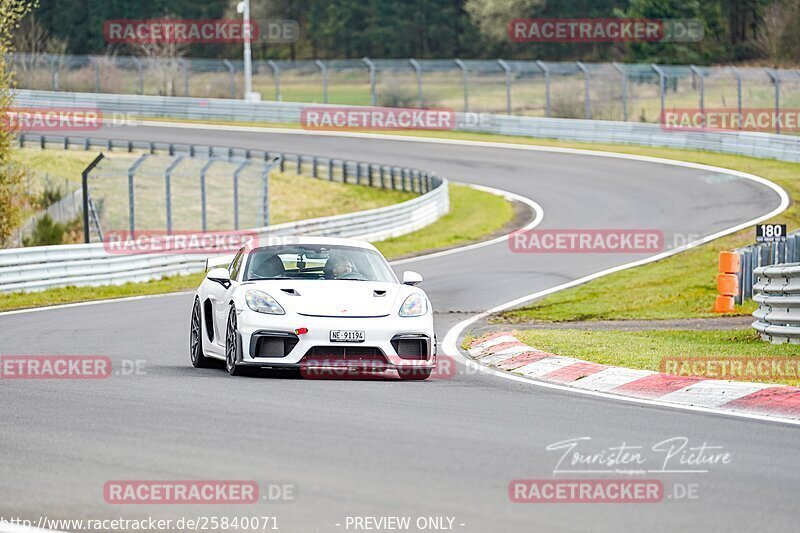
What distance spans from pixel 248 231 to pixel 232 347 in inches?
639

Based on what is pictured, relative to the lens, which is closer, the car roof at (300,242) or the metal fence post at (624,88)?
the car roof at (300,242)

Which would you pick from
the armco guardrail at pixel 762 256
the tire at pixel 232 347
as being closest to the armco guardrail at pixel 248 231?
the armco guardrail at pixel 762 256

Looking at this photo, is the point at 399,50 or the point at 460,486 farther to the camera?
the point at 399,50

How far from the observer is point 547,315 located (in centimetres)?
1916

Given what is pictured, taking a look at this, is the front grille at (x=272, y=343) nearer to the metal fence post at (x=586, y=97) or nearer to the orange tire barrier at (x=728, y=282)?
the orange tire barrier at (x=728, y=282)

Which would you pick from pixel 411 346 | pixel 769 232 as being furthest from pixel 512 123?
pixel 411 346

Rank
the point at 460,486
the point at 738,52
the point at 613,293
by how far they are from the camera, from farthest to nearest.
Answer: the point at 738,52
the point at 613,293
the point at 460,486

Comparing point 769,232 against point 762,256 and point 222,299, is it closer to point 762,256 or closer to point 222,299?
point 762,256

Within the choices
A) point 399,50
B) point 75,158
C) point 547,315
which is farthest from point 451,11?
point 547,315

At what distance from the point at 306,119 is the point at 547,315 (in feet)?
134

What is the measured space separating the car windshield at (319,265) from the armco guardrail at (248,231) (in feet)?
36.8

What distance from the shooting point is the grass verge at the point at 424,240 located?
72.2ft

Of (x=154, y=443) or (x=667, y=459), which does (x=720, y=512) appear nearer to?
(x=667, y=459)

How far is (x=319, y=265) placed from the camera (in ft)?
41.0
